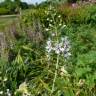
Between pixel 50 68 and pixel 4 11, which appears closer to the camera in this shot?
pixel 50 68

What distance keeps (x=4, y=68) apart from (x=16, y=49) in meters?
1.05

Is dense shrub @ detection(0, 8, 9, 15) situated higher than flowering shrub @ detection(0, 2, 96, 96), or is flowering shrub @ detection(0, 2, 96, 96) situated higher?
flowering shrub @ detection(0, 2, 96, 96)

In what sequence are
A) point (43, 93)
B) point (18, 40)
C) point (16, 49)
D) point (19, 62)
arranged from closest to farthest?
1. point (43, 93)
2. point (19, 62)
3. point (16, 49)
4. point (18, 40)

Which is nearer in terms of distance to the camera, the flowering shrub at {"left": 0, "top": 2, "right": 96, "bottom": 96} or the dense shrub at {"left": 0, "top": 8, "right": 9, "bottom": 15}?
the flowering shrub at {"left": 0, "top": 2, "right": 96, "bottom": 96}

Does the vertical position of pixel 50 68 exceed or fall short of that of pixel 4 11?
it exceeds it

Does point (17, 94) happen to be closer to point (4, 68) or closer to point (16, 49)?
point (4, 68)

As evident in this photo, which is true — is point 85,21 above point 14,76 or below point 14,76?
below

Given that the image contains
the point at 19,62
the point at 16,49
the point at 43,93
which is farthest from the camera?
the point at 16,49

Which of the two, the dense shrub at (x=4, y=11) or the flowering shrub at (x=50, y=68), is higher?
the flowering shrub at (x=50, y=68)

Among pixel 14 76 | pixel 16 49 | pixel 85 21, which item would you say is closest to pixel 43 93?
pixel 14 76

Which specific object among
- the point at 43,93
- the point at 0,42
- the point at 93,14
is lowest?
the point at 93,14

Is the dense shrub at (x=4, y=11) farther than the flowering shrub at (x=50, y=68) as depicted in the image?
Yes

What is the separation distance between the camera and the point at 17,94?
4.14m

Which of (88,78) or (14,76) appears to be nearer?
(88,78)
